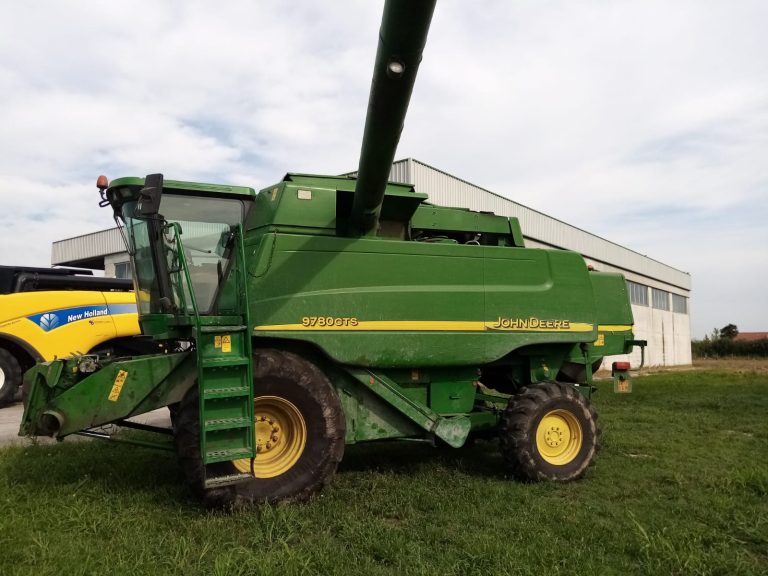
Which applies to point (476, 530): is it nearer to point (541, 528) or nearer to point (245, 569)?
point (541, 528)

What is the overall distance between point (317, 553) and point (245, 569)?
1.52 ft

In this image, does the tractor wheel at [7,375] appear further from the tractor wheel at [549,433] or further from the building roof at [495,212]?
the tractor wheel at [549,433]

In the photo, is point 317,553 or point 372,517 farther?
point 372,517

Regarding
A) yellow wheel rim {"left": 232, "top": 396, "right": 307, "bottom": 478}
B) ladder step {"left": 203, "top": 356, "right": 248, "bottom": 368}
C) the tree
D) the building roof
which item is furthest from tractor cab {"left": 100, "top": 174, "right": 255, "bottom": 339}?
the tree

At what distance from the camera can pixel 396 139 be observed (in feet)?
14.8

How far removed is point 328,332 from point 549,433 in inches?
96.6

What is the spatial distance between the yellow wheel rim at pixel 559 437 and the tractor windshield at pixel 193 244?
336cm

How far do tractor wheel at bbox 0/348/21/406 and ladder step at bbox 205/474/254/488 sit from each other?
814 cm

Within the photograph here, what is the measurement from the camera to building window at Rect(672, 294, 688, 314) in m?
42.2

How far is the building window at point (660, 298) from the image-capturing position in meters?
38.4

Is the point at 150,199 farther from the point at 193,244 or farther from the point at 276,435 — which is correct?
the point at 276,435

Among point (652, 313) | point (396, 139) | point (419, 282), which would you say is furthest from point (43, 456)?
point (652, 313)

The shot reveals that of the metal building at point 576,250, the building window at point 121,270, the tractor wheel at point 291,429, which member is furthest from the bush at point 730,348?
the tractor wheel at point 291,429

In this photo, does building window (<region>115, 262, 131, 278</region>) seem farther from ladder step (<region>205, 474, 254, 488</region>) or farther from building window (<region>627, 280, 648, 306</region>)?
building window (<region>627, 280, 648, 306</region>)
